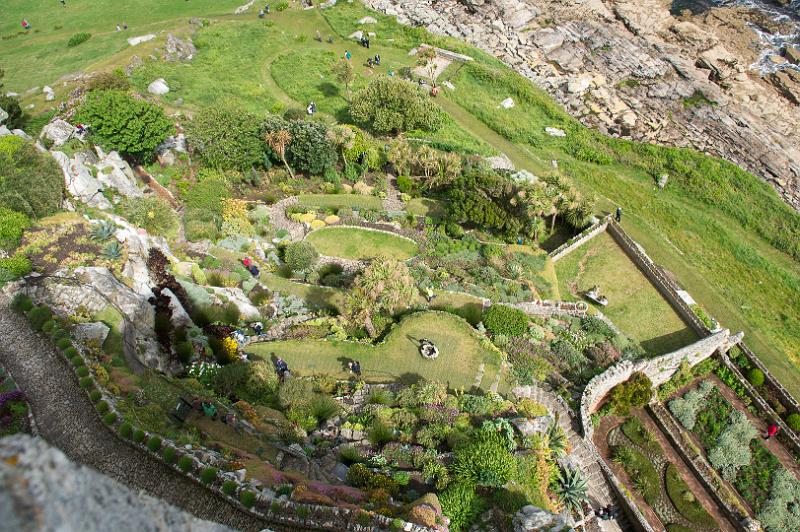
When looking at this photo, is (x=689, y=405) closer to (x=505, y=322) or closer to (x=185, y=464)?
(x=505, y=322)

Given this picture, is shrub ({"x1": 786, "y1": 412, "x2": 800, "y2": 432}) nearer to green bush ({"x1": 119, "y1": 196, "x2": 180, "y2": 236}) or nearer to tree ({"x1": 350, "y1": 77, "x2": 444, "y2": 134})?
tree ({"x1": 350, "y1": 77, "x2": 444, "y2": 134})

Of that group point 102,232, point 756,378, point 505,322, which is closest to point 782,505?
point 756,378

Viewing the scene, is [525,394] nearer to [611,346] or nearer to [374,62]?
[611,346]

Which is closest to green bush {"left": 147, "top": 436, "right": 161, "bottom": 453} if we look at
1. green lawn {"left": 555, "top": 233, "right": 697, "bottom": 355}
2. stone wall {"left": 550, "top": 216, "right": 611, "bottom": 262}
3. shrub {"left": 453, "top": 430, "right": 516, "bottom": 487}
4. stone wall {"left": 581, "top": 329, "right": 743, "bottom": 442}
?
shrub {"left": 453, "top": 430, "right": 516, "bottom": 487}

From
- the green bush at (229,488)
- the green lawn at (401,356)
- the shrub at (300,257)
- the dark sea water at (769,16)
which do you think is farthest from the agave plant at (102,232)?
the dark sea water at (769,16)

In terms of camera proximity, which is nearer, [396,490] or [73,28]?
[396,490]

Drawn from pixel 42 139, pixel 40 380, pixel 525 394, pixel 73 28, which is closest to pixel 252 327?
pixel 40 380
